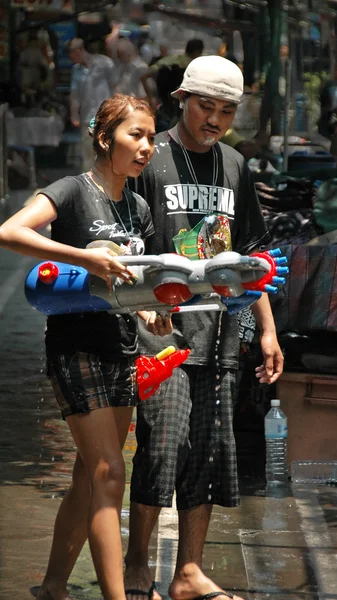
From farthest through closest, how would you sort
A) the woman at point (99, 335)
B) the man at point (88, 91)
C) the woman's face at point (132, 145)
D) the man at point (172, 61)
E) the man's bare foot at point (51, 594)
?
1. the man at point (88, 91)
2. the man at point (172, 61)
3. the man's bare foot at point (51, 594)
4. the woman's face at point (132, 145)
5. the woman at point (99, 335)

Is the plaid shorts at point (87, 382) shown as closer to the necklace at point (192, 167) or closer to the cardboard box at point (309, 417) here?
the necklace at point (192, 167)

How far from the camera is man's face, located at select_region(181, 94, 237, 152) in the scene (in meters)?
4.82

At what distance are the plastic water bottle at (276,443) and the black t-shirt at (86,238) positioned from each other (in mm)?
2610

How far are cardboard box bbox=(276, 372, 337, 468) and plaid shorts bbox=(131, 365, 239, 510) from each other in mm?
2081

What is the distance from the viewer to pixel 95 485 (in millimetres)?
4305

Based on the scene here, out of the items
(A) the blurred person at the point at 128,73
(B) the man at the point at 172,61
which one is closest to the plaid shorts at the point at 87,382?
(B) the man at the point at 172,61

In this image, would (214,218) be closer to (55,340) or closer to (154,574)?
(55,340)

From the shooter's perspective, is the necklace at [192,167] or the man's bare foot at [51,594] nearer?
the man's bare foot at [51,594]

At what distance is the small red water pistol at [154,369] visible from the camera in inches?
177

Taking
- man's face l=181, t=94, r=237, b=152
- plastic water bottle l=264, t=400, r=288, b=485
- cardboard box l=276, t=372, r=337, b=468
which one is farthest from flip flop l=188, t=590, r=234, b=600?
cardboard box l=276, t=372, r=337, b=468

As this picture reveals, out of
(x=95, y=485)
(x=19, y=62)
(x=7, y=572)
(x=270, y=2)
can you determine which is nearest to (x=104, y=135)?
(x=95, y=485)

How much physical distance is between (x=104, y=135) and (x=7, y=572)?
1818 mm

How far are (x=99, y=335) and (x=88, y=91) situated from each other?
13267 millimetres

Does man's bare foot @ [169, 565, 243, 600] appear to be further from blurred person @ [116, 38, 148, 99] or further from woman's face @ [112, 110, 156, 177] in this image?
blurred person @ [116, 38, 148, 99]
